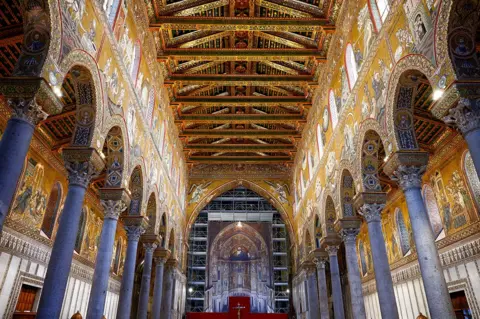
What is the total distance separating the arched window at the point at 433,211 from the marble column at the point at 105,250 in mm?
12321

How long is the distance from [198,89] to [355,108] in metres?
10.2

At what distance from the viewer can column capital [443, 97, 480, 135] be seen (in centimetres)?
661

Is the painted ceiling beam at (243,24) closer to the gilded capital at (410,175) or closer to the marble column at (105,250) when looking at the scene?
the marble column at (105,250)

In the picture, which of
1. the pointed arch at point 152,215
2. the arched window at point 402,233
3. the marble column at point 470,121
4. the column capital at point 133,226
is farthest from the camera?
the arched window at point 402,233

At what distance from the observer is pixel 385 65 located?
9.92m

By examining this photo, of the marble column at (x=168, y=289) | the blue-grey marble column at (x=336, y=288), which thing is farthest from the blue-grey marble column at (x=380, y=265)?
the marble column at (x=168, y=289)

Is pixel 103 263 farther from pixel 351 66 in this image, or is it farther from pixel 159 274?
pixel 351 66

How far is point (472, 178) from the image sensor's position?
1249cm

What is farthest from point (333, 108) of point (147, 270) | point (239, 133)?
point (147, 270)

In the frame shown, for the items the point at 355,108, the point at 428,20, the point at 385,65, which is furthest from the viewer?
the point at 355,108

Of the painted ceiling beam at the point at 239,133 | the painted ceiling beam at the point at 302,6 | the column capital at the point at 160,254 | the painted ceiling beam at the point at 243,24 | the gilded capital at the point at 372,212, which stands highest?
the painted ceiling beam at the point at 302,6

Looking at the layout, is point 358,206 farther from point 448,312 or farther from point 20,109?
point 20,109

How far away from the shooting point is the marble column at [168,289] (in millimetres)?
20039

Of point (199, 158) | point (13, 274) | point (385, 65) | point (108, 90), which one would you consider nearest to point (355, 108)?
point (385, 65)
